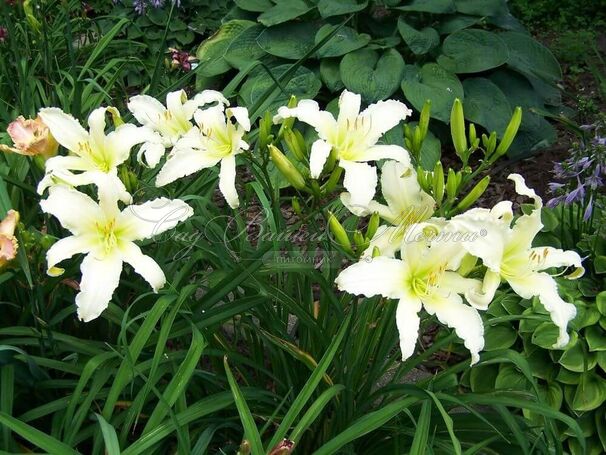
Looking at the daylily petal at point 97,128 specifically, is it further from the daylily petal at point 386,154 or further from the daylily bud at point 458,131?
the daylily bud at point 458,131

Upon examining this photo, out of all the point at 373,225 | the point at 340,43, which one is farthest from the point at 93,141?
the point at 340,43

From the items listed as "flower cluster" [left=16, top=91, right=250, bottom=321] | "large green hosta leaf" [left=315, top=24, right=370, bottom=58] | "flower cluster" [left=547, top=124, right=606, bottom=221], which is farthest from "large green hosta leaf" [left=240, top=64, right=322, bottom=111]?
"flower cluster" [left=16, top=91, right=250, bottom=321]

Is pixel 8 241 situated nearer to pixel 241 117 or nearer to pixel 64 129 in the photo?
pixel 64 129

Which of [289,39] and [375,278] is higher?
[375,278]

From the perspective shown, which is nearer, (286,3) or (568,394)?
(568,394)

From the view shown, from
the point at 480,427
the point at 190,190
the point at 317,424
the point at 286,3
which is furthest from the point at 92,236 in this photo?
the point at 286,3

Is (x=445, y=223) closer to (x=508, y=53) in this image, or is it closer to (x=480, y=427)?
(x=480, y=427)
